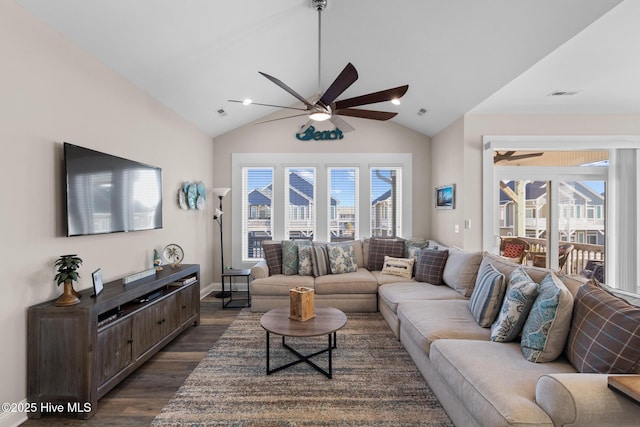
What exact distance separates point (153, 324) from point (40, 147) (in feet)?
5.47

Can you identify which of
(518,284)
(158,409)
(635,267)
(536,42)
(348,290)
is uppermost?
(536,42)

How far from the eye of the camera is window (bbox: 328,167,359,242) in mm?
4910

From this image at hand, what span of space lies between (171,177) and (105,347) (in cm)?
220

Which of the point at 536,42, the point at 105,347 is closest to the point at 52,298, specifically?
the point at 105,347

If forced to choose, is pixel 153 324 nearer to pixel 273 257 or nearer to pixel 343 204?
pixel 273 257

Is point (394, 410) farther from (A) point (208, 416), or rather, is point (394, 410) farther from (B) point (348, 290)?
(B) point (348, 290)

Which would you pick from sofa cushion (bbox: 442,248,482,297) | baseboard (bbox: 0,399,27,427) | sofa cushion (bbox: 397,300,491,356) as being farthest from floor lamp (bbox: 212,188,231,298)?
sofa cushion (bbox: 442,248,482,297)

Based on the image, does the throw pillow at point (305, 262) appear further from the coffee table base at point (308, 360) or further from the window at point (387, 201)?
the window at point (387, 201)

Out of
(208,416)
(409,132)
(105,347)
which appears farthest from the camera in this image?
(409,132)

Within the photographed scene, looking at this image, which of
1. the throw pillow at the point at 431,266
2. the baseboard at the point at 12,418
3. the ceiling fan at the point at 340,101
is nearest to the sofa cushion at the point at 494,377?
the throw pillow at the point at 431,266

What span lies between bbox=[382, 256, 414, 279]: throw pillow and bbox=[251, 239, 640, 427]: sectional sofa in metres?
0.48

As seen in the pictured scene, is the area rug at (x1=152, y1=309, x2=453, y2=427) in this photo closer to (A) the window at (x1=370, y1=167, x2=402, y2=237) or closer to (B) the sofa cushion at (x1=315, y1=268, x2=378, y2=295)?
(B) the sofa cushion at (x1=315, y1=268, x2=378, y2=295)

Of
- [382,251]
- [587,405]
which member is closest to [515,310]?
[587,405]

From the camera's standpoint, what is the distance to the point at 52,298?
1968 mm
